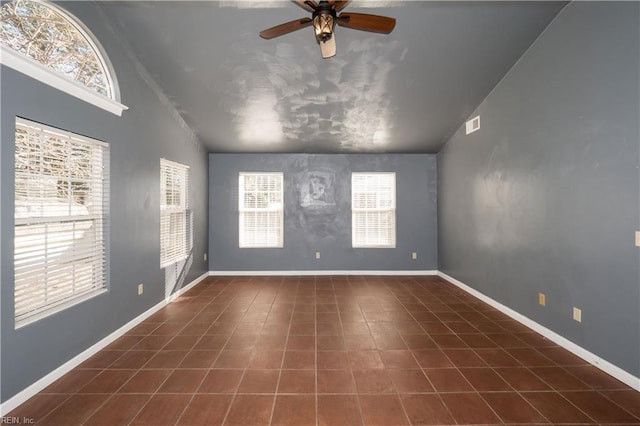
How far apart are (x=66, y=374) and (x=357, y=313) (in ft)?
9.05

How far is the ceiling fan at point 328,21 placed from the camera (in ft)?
6.15

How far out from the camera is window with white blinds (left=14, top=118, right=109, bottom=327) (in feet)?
6.30

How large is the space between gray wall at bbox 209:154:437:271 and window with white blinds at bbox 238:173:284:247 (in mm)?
132

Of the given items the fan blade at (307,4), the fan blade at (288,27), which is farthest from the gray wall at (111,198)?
the fan blade at (307,4)

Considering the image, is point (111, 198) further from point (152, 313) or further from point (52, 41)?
point (152, 313)

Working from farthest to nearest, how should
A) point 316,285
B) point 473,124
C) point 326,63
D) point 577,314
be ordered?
point 316,285
point 473,124
point 326,63
point 577,314

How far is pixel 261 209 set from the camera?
5.44 meters

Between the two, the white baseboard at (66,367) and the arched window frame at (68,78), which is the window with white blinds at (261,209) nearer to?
the white baseboard at (66,367)

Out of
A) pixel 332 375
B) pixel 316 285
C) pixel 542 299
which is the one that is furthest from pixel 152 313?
pixel 542 299

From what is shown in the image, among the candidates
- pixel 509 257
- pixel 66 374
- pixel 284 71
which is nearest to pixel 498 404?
pixel 509 257

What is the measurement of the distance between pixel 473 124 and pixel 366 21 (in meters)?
2.77

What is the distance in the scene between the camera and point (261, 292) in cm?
430

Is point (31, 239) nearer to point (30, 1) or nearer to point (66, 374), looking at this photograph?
point (66, 374)

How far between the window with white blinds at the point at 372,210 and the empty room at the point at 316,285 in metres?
1.07
